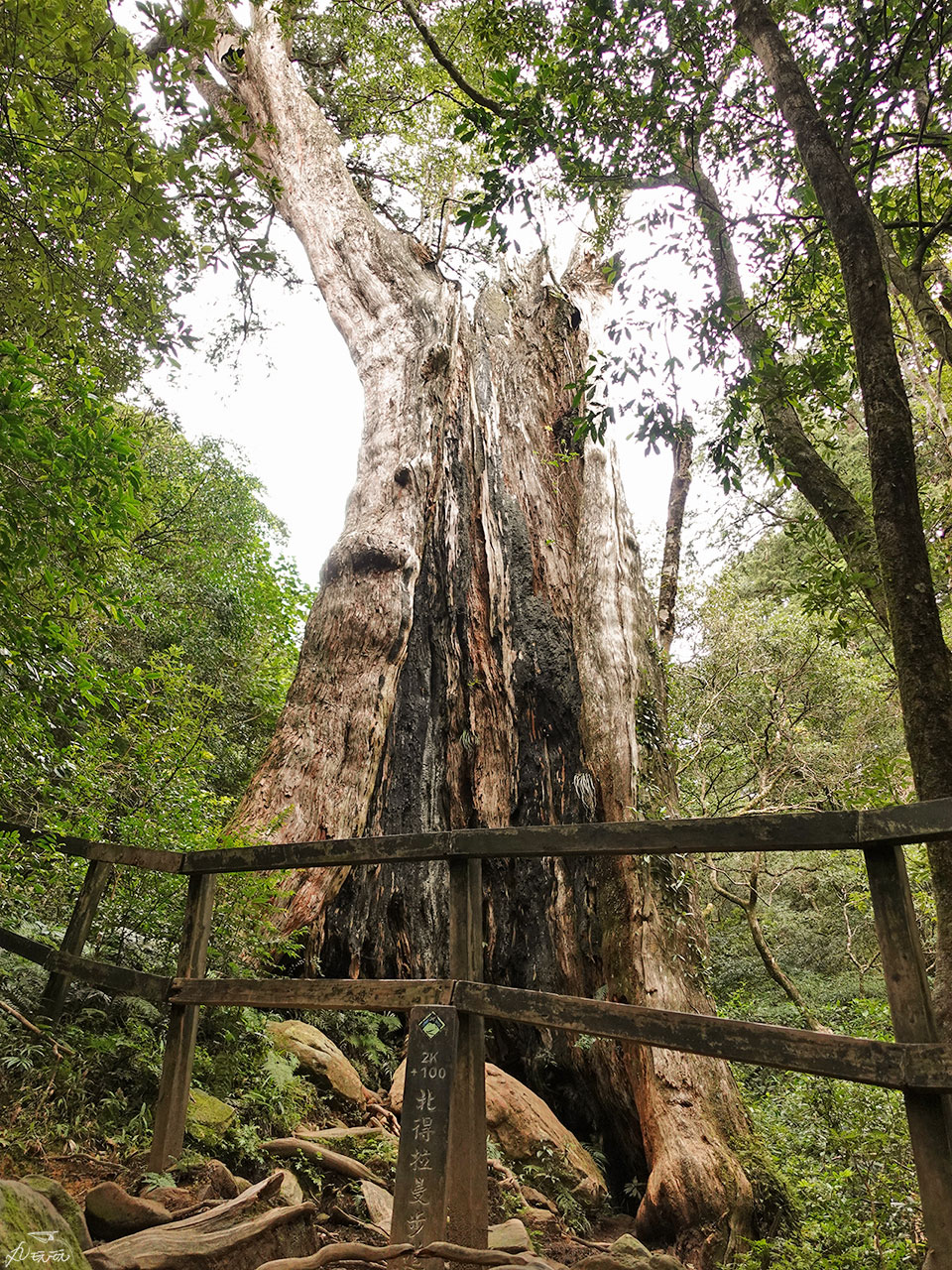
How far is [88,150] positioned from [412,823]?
4860 millimetres

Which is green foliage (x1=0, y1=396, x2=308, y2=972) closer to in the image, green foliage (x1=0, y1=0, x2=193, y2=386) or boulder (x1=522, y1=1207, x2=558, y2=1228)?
green foliage (x1=0, y1=0, x2=193, y2=386)

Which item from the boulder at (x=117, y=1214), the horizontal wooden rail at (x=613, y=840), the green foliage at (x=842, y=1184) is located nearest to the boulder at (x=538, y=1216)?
the green foliage at (x=842, y=1184)

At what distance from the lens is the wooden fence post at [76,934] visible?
11.7ft

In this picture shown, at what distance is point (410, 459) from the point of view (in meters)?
7.48

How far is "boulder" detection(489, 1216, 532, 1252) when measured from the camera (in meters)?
2.48

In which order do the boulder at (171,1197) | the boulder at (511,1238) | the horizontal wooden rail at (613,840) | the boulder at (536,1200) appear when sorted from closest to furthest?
the horizontal wooden rail at (613,840) → the boulder at (511,1238) → the boulder at (171,1197) → the boulder at (536,1200)

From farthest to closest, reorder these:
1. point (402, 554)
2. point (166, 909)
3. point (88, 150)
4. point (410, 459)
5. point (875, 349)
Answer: point (410, 459), point (402, 554), point (166, 909), point (88, 150), point (875, 349)

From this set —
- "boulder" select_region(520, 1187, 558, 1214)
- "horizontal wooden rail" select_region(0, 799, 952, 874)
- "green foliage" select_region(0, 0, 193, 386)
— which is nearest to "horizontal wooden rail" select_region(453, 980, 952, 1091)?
"horizontal wooden rail" select_region(0, 799, 952, 874)

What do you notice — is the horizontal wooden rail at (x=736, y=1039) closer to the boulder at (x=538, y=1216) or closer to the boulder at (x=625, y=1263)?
the boulder at (x=625, y=1263)

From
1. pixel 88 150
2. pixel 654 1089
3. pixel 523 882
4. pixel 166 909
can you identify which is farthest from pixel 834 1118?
pixel 88 150

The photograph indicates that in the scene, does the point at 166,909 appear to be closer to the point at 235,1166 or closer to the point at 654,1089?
the point at 235,1166

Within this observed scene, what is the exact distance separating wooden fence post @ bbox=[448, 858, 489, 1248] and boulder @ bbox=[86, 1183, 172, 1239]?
880 mm

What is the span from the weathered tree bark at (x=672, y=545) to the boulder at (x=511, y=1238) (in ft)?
23.5

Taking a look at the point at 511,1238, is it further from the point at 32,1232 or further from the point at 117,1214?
the point at 32,1232
